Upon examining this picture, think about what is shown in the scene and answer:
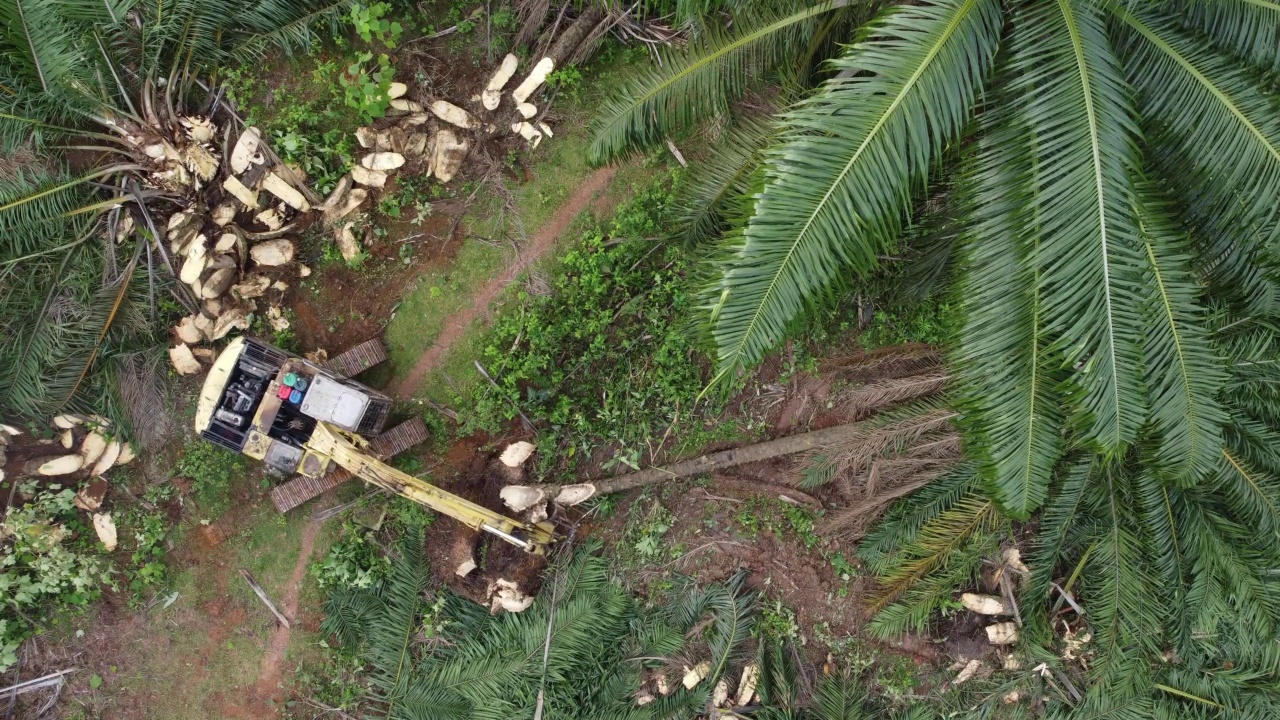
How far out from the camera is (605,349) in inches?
243

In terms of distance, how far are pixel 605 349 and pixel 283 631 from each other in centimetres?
364

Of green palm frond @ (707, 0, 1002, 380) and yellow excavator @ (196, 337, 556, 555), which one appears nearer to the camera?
green palm frond @ (707, 0, 1002, 380)

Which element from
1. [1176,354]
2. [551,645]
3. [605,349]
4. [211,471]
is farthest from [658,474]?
[211,471]

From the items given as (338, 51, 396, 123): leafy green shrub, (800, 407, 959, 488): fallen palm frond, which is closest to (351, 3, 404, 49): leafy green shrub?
(338, 51, 396, 123): leafy green shrub

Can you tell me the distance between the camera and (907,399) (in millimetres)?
5578

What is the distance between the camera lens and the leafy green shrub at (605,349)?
611 cm

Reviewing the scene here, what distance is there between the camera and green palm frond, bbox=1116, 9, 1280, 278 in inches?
142

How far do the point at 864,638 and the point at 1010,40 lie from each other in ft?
14.8

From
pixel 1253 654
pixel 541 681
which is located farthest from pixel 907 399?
pixel 541 681

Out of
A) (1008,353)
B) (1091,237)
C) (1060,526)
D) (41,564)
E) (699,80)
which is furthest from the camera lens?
(41,564)

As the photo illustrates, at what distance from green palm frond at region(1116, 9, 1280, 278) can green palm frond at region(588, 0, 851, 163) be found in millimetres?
1575

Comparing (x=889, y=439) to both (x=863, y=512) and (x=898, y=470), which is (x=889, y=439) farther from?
(x=863, y=512)

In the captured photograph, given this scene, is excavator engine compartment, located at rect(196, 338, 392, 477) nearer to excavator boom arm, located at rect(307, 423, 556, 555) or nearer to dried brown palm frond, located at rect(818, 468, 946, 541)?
excavator boom arm, located at rect(307, 423, 556, 555)

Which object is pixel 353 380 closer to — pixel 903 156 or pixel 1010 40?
pixel 903 156
